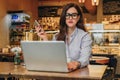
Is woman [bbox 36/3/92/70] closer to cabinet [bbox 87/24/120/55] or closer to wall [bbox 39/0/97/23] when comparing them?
cabinet [bbox 87/24/120/55]

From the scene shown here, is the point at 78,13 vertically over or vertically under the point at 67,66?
over

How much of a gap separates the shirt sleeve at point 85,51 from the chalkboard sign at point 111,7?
27.0ft

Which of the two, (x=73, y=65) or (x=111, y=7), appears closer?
(x=73, y=65)

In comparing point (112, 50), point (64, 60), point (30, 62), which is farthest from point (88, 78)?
point (112, 50)

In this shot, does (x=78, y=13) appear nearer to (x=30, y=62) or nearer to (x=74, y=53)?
(x=74, y=53)

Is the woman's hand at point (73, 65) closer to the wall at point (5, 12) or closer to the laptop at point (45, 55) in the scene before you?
the laptop at point (45, 55)

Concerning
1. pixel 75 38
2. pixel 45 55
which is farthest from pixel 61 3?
pixel 45 55

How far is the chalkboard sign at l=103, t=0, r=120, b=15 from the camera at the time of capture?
10469 millimetres

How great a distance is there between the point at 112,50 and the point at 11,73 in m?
4.44

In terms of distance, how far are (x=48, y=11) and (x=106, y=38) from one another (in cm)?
600

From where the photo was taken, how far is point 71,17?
7.97 ft

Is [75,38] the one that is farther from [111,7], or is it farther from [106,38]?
[111,7]

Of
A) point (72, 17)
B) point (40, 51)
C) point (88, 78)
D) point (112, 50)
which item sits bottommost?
point (112, 50)

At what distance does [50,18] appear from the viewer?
38.7 ft
